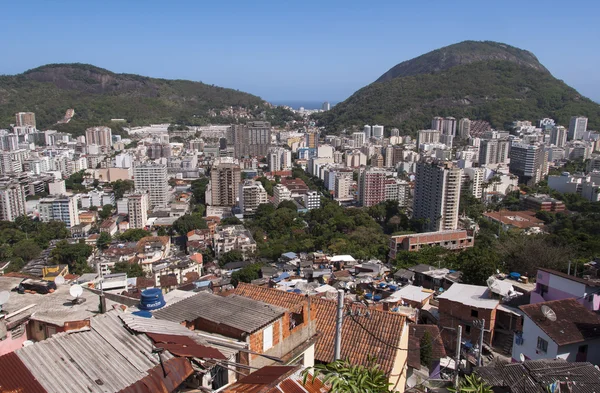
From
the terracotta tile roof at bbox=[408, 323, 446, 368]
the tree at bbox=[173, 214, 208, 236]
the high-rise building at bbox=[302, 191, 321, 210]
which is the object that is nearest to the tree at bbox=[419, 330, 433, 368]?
the terracotta tile roof at bbox=[408, 323, 446, 368]

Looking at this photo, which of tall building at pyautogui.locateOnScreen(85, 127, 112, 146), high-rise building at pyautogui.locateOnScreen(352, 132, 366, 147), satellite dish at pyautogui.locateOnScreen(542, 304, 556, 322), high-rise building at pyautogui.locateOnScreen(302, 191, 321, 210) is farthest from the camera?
high-rise building at pyautogui.locateOnScreen(352, 132, 366, 147)

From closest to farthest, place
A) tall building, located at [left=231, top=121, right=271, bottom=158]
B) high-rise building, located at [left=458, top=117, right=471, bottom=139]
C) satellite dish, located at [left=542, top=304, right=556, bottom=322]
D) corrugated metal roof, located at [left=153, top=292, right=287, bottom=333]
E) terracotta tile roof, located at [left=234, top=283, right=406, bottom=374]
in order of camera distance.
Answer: corrugated metal roof, located at [left=153, top=292, right=287, bottom=333] < terracotta tile roof, located at [left=234, top=283, right=406, bottom=374] < satellite dish, located at [left=542, top=304, right=556, bottom=322] < tall building, located at [left=231, top=121, right=271, bottom=158] < high-rise building, located at [left=458, top=117, right=471, bottom=139]

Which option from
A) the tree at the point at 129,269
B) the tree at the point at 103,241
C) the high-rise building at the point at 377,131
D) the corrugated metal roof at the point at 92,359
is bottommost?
the tree at the point at 103,241

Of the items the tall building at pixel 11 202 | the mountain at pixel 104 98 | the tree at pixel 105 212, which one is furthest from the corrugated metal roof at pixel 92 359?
the mountain at pixel 104 98

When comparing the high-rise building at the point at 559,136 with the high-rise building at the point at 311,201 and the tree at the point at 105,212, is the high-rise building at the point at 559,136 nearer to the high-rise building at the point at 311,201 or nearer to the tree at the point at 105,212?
the high-rise building at the point at 311,201

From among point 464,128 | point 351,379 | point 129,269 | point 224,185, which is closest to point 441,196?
point 224,185

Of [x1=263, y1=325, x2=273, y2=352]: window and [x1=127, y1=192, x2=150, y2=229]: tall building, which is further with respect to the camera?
[x1=127, y1=192, x2=150, y2=229]: tall building

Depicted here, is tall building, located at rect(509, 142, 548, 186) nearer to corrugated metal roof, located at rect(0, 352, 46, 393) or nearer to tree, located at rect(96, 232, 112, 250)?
tree, located at rect(96, 232, 112, 250)
